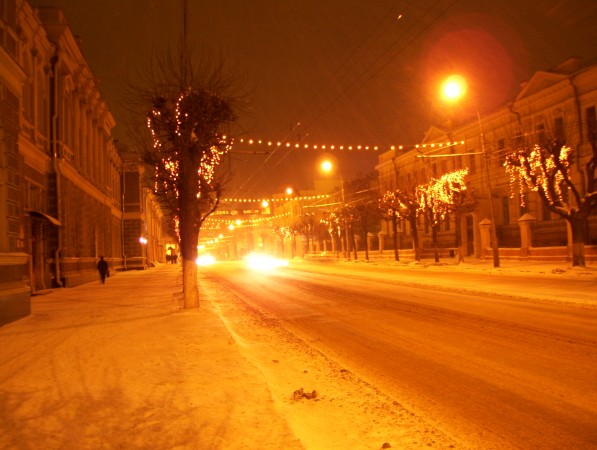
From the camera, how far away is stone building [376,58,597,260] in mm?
28766

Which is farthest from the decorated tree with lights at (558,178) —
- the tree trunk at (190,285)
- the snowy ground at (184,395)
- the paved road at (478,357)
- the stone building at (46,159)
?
the stone building at (46,159)

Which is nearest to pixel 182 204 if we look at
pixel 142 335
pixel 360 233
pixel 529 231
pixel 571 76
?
pixel 142 335

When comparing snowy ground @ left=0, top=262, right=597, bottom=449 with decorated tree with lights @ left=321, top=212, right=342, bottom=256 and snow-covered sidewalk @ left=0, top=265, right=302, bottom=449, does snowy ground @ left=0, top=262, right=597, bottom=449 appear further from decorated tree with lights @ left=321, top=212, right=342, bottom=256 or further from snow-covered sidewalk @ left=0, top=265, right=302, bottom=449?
decorated tree with lights @ left=321, top=212, right=342, bottom=256

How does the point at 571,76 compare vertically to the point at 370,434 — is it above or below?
above

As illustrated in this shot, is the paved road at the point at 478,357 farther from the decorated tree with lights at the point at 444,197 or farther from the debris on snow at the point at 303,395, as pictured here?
the decorated tree with lights at the point at 444,197

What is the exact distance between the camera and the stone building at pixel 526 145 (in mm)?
28766

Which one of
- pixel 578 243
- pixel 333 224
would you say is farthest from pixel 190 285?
pixel 333 224

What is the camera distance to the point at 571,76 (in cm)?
3397

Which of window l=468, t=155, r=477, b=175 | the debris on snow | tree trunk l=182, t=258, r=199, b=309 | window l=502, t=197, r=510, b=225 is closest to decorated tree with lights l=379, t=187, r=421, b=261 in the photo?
window l=502, t=197, r=510, b=225

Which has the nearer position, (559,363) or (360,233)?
(559,363)

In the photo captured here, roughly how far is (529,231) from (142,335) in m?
27.1

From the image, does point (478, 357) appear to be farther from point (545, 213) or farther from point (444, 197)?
point (545, 213)

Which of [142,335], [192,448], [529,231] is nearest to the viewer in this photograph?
[192,448]

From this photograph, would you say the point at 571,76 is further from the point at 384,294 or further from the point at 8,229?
the point at 8,229
